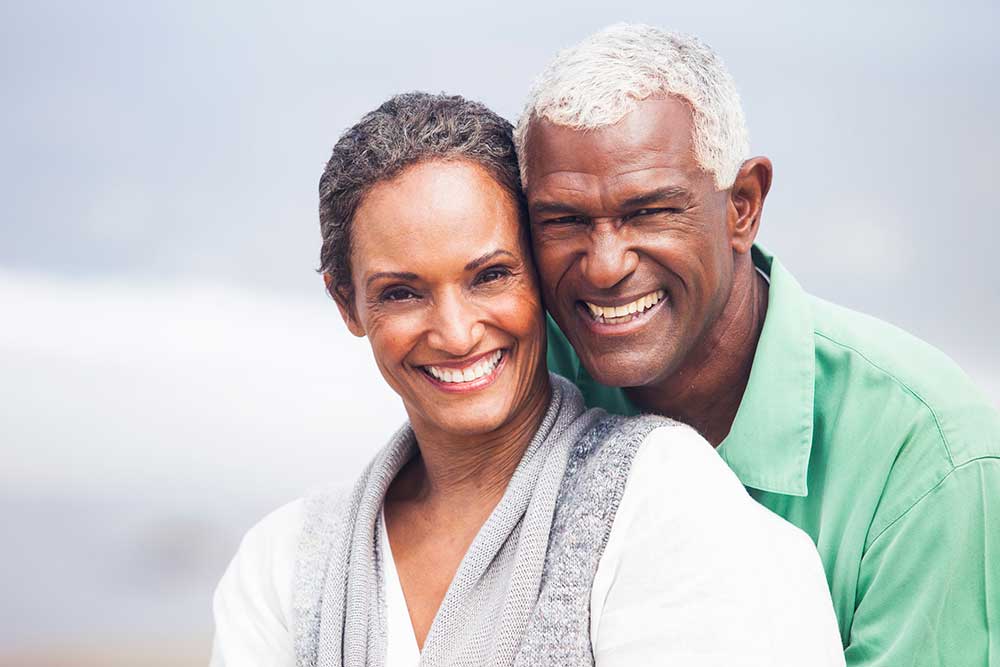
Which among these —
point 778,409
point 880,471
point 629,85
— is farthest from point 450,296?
point 880,471

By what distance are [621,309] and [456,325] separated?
370mm

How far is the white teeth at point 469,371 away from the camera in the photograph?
1912mm

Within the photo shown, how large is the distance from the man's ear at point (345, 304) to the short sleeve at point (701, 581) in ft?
1.95

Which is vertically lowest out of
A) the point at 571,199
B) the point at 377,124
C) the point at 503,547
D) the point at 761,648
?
the point at 761,648

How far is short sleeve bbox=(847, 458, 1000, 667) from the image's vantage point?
1.91 metres

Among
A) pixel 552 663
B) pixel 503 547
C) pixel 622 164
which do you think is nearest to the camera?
pixel 552 663

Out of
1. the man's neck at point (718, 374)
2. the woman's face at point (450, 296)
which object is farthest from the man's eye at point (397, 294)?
the man's neck at point (718, 374)

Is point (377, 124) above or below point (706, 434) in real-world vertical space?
above

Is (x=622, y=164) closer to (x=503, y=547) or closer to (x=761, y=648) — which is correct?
(x=503, y=547)

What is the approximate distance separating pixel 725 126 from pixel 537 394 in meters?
0.57

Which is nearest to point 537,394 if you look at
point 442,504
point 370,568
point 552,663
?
point 442,504

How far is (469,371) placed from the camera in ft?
6.28

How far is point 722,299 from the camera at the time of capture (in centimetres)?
222

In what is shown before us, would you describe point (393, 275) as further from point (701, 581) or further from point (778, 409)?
point (778, 409)
